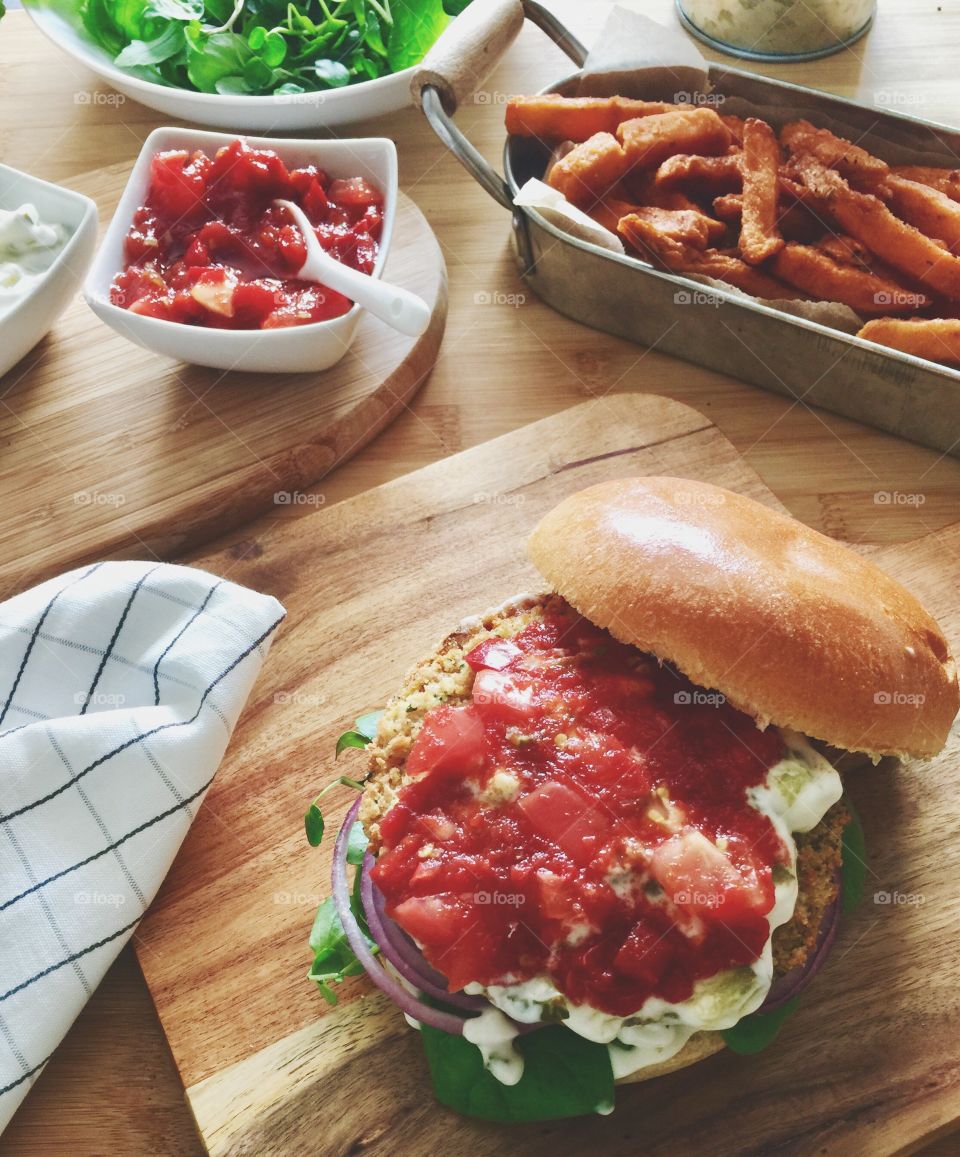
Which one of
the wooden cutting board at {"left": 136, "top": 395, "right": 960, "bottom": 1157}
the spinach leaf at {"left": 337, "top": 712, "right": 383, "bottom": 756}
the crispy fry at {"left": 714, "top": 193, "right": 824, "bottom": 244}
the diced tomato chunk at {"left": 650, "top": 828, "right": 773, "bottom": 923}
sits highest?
the crispy fry at {"left": 714, "top": 193, "right": 824, "bottom": 244}

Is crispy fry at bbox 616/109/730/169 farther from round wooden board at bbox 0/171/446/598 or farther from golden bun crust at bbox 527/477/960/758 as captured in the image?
golden bun crust at bbox 527/477/960/758

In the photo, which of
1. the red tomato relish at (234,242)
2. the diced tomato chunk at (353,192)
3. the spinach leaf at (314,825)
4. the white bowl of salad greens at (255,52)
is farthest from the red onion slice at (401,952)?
the white bowl of salad greens at (255,52)

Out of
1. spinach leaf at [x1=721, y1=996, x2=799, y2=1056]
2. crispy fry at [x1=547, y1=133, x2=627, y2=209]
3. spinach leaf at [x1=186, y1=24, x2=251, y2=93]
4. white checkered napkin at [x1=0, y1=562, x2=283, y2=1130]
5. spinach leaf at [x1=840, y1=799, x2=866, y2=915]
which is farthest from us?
spinach leaf at [x1=186, y1=24, x2=251, y2=93]

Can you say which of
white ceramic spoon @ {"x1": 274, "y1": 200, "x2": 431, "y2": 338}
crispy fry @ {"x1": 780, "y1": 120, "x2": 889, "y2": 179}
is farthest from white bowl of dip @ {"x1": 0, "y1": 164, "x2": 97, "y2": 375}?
crispy fry @ {"x1": 780, "y1": 120, "x2": 889, "y2": 179}

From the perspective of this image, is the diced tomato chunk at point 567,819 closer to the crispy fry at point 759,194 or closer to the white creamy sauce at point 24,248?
the crispy fry at point 759,194

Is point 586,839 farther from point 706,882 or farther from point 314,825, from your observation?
point 314,825

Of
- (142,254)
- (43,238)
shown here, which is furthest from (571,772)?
(43,238)

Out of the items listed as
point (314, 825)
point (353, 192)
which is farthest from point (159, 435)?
point (314, 825)
